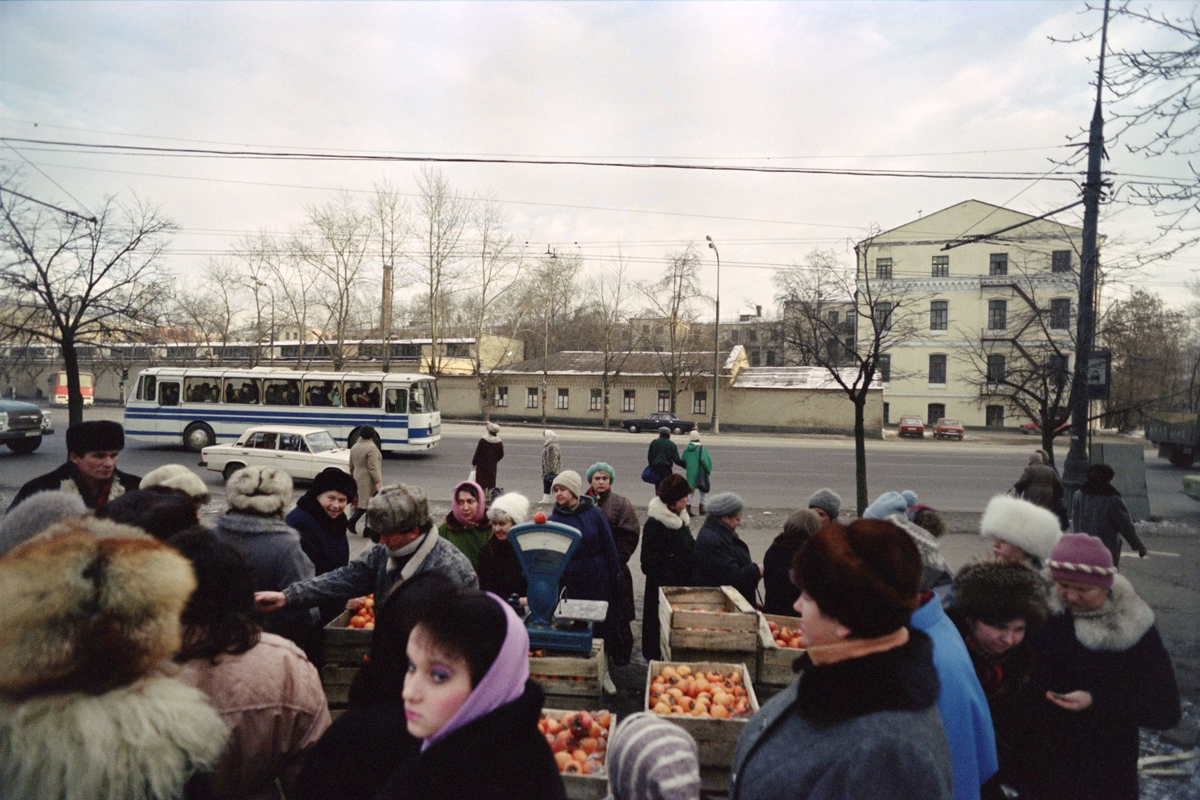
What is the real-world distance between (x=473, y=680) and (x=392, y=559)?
2.38 metres

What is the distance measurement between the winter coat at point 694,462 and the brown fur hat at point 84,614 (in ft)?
36.8

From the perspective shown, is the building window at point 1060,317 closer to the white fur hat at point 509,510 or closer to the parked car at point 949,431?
the white fur hat at point 509,510

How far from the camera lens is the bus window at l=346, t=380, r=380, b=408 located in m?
22.2

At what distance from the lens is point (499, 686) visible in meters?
1.55

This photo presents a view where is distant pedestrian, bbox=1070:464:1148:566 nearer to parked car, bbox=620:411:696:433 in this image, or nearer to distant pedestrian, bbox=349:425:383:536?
distant pedestrian, bbox=349:425:383:536

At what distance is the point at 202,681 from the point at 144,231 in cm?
1283

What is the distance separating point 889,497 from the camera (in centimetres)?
473

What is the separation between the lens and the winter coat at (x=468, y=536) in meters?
5.29

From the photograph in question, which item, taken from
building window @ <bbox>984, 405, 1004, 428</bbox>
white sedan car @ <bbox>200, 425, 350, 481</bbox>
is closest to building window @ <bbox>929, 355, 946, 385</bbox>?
building window @ <bbox>984, 405, 1004, 428</bbox>

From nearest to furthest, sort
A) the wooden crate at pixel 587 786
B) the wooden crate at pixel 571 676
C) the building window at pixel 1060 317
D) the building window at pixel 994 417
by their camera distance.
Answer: the wooden crate at pixel 587 786 → the wooden crate at pixel 571 676 → the building window at pixel 1060 317 → the building window at pixel 994 417

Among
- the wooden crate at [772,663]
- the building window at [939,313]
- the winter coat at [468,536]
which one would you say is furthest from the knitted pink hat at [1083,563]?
the building window at [939,313]

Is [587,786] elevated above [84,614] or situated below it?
below

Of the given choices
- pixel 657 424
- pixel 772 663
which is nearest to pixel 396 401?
pixel 772 663

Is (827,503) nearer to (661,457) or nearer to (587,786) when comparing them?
(587,786)
